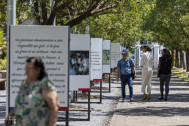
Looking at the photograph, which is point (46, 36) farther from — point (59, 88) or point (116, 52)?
point (116, 52)

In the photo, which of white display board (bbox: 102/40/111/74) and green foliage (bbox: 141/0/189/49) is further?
green foliage (bbox: 141/0/189/49)

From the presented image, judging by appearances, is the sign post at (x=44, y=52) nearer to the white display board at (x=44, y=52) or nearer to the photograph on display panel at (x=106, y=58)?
the white display board at (x=44, y=52)

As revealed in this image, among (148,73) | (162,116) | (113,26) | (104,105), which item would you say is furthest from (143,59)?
(113,26)

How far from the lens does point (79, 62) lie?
1196 cm

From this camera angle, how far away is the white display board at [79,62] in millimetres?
11906

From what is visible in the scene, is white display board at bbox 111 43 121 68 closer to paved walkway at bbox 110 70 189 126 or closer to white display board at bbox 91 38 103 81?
paved walkway at bbox 110 70 189 126

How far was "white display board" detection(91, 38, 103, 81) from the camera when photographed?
15828 mm

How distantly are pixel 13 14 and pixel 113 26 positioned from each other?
962 inches

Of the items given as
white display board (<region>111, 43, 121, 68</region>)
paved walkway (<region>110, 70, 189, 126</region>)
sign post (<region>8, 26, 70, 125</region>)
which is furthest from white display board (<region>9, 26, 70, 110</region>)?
white display board (<region>111, 43, 121, 68</region>)

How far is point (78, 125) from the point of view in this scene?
38.2 feet

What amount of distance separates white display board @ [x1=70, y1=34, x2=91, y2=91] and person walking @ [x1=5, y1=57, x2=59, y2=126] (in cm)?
639

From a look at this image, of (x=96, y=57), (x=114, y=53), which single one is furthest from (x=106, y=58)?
(x=114, y=53)

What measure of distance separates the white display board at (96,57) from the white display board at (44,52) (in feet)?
24.2

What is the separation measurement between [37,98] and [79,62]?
663cm
